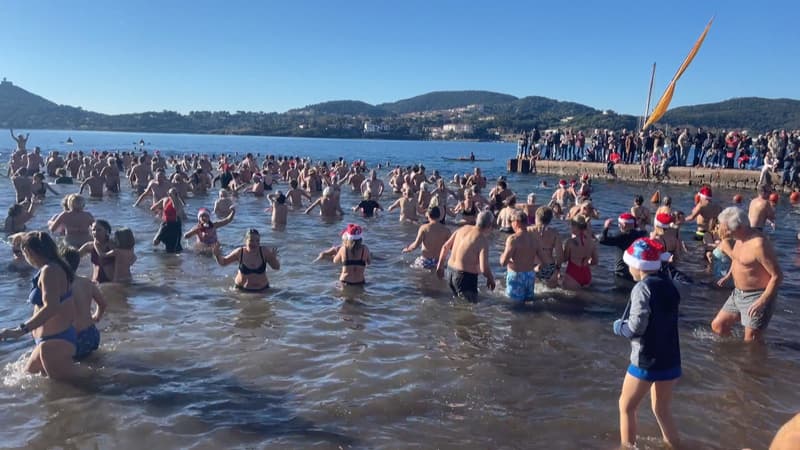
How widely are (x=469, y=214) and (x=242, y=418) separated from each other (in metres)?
7.95

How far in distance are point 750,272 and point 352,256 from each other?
5188 mm

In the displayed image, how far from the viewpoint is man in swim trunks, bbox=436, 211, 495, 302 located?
310 inches

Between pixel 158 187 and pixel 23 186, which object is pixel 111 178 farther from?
pixel 23 186

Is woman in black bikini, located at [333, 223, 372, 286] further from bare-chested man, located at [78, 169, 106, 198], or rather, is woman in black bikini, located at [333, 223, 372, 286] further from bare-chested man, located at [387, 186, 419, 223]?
bare-chested man, located at [78, 169, 106, 198]

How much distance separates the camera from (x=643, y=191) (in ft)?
91.2

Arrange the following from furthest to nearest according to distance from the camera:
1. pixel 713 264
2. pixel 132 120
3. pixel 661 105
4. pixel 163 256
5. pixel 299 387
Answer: pixel 132 120, pixel 661 105, pixel 163 256, pixel 713 264, pixel 299 387

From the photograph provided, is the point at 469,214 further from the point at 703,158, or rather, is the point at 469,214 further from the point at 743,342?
the point at 703,158

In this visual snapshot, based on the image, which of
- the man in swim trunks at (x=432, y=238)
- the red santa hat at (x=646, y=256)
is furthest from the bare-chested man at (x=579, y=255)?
the red santa hat at (x=646, y=256)

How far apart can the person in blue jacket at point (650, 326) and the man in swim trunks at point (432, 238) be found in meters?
5.37

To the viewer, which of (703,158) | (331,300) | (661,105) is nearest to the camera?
(331,300)

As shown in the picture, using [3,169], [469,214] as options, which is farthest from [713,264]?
[3,169]

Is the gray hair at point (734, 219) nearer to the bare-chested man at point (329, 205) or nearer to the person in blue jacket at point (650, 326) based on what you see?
the person in blue jacket at point (650, 326)

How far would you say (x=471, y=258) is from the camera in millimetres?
7973

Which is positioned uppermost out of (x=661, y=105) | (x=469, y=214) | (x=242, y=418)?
(x=661, y=105)
